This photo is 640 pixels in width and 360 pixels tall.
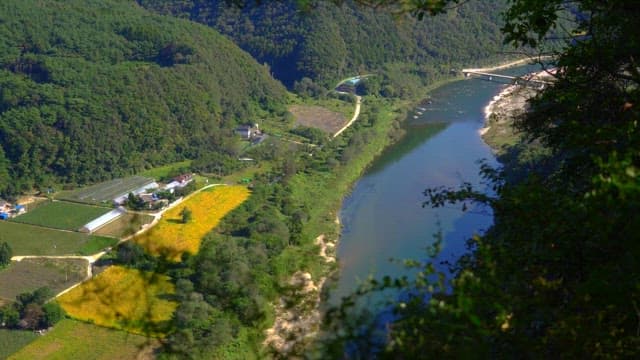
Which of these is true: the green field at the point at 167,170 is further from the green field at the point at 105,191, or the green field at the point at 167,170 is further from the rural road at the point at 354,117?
the rural road at the point at 354,117

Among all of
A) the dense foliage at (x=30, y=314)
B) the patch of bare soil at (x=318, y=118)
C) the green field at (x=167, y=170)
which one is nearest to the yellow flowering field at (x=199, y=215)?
the green field at (x=167, y=170)

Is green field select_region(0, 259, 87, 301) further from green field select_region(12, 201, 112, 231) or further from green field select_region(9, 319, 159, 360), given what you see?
green field select_region(12, 201, 112, 231)

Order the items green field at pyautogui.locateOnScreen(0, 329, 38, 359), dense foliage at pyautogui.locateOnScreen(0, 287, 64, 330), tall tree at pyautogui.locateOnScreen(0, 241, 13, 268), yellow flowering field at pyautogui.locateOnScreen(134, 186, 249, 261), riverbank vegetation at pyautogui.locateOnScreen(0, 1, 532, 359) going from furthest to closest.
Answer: riverbank vegetation at pyautogui.locateOnScreen(0, 1, 532, 359)
yellow flowering field at pyautogui.locateOnScreen(134, 186, 249, 261)
tall tree at pyautogui.locateOnScreen(0, 241, 13, 268)
dense foliage at pyautogui.locateOnScreen(0, 287, 64, 330)
green field at pyautogui.locateOnScreen(0, 329, 38, 359)

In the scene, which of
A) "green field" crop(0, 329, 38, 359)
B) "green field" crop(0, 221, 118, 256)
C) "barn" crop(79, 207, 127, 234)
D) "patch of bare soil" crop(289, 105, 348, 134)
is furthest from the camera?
"patch of bare soil" crop(289, 105, 348, 134)

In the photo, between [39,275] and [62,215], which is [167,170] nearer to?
[62,215]

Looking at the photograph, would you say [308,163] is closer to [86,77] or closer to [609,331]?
[86,77]

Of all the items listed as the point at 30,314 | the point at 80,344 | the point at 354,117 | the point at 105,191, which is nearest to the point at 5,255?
the point at 30,314

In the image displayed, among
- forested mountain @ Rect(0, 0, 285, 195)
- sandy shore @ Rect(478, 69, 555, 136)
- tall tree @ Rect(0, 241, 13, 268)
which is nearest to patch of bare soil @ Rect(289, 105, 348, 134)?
forested mountain @ Rect(0, 0, 285, 195)
